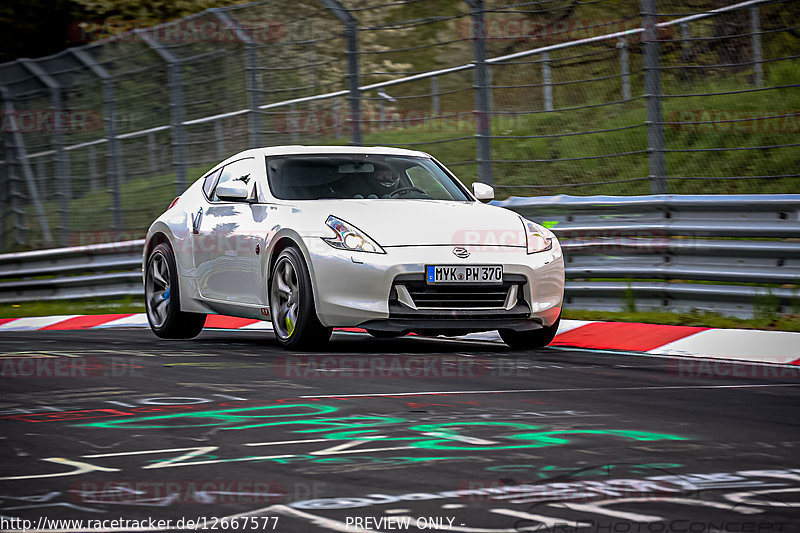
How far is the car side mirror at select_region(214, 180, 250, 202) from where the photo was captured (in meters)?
9.56

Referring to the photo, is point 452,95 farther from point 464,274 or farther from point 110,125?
point 110,125

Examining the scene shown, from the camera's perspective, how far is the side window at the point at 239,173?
395 inches

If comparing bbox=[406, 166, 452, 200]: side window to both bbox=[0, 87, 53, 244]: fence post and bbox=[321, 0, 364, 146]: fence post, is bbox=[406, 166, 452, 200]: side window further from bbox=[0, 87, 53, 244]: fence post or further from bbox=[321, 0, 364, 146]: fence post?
bbox=[0, 87, 53, 244]: fence post

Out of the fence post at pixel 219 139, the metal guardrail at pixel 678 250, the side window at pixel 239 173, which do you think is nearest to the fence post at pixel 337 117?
the fence post at pixel 219 139

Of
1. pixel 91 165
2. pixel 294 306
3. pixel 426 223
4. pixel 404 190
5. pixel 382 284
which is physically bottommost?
pixel 294 306

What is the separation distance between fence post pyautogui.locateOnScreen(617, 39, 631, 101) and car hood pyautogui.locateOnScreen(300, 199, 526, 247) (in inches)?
102

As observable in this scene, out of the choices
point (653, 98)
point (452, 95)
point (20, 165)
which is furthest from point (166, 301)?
point (20, 165)

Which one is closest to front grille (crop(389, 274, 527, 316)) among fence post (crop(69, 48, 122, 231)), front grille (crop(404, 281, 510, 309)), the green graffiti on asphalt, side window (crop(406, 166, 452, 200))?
front grille (crop(404, 281, 510, 309))

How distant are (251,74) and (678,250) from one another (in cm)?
618

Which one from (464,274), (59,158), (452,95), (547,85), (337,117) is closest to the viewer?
(464,274)

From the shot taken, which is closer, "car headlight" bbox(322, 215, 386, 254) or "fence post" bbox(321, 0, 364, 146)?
"car headlight" bbox(322, 215, 386, 254)

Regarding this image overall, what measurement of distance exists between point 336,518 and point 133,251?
11824 mm

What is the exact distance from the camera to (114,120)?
56.7 feet

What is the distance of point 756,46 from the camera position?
10.6 metres
